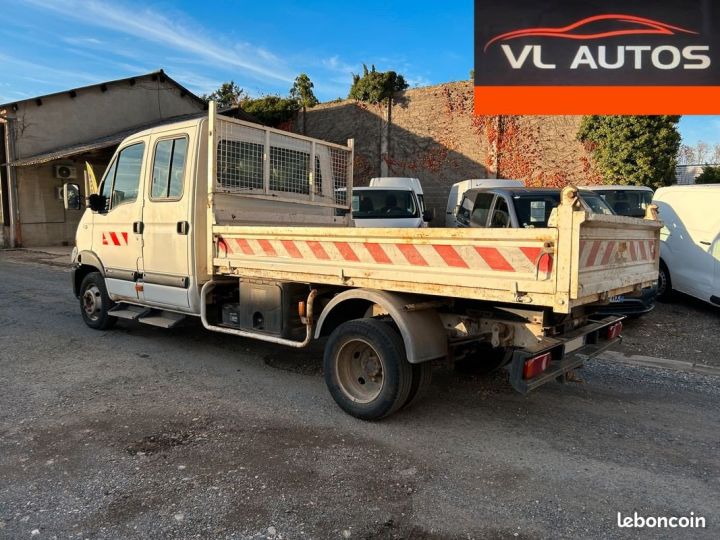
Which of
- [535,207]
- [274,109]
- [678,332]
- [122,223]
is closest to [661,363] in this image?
[678,332]

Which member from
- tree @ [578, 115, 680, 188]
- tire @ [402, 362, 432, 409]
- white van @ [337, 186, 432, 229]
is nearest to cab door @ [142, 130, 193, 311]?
tire @ [402, 362, 432, 409]

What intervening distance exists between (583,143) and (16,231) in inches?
799

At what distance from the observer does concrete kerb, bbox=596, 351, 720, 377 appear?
5758 mm

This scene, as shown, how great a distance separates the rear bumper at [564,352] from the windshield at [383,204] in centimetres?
755

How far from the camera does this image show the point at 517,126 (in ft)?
58.4

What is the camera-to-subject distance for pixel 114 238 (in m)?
6.53

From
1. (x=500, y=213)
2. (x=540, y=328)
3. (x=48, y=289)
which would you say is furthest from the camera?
(x=48, y=289)

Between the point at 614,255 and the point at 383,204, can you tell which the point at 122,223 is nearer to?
the point at 614,255

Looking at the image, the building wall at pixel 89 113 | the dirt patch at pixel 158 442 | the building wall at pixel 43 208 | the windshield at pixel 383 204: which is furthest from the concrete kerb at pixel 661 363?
the building wall at pixel 89 113

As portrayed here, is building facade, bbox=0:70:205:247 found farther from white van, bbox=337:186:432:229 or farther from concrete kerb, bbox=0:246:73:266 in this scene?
white van, bbox=337:186:432:229

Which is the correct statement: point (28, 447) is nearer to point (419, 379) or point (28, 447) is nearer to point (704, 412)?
point (419, 379)

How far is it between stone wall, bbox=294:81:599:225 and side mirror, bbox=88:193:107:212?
45.7 feet

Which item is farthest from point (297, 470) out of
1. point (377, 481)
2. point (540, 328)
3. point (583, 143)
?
point (583, 143)

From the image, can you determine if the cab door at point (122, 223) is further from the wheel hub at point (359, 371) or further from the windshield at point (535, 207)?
the windshield at point (535, 207)
